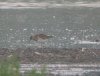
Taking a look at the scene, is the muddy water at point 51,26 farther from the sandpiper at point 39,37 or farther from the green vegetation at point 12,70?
the green vegetation at point 12,70

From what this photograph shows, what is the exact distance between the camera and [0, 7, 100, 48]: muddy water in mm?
9023

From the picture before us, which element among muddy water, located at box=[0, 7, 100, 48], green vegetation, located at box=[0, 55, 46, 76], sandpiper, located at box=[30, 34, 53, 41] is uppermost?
green vegetation, located at box=[0, 55, 46, 76]

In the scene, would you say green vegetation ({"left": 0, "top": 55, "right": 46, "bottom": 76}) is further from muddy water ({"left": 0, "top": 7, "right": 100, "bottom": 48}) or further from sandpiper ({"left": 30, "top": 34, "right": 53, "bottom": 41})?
sandpiper ({"left": 30, "top": 34, "right": 53, "bottom": 41})

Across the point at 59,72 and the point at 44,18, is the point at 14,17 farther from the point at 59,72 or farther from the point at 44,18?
the point at 59,72

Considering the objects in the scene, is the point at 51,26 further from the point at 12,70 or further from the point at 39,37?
the point at 12,70

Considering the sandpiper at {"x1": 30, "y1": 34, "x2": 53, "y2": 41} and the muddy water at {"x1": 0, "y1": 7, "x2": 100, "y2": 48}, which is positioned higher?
the sandpiper at {"x1": 30, "y1": 34, "x2": 53, "y2": 41}

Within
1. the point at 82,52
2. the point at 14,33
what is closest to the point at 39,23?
the point at 14,33

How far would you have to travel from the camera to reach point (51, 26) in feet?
36.1

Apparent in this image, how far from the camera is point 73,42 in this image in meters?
9.08

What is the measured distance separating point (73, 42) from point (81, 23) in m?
2.48

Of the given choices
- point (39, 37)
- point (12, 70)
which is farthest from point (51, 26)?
point (12, 70)

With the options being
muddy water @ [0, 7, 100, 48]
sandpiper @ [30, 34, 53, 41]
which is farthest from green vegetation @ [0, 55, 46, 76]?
sandpiper @ [30, 34, 53, 41]

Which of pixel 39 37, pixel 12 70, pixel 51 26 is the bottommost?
pixel 51 26

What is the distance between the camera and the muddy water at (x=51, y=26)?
29.6 feet
